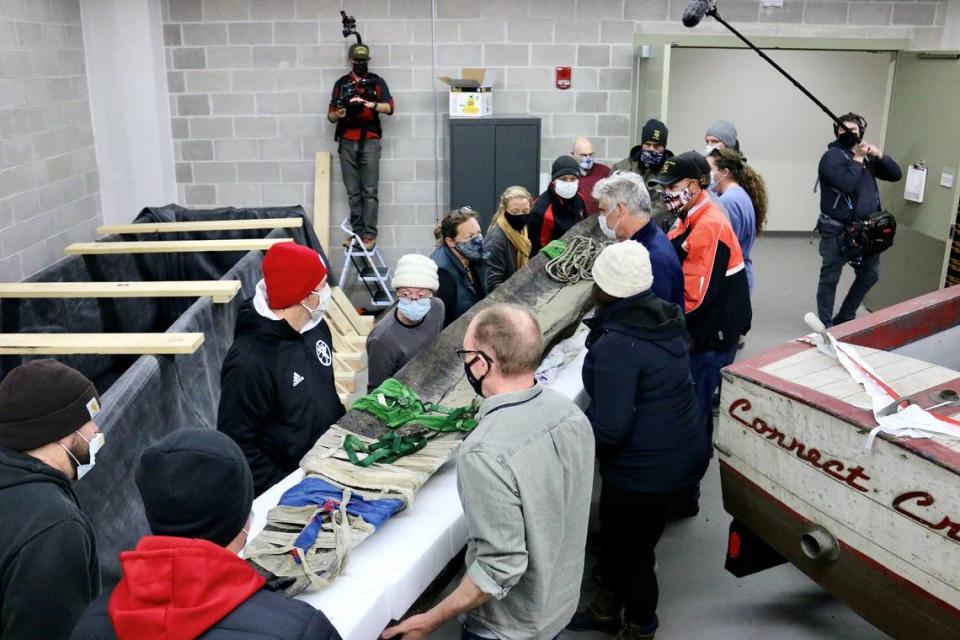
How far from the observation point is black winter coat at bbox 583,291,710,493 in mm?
2688

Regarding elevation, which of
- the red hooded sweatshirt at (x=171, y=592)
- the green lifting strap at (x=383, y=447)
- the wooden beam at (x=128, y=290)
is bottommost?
the green lifting strap at (x=383, y=447)

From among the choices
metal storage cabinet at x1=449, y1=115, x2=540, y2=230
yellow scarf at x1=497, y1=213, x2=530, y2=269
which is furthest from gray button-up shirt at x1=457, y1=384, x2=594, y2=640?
metal storage cabinet at x1=449, y1=115, x2=540, y2=230

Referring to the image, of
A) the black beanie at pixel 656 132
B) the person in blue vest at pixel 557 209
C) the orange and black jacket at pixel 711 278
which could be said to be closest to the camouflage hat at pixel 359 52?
the black beanie at pixel 656 132

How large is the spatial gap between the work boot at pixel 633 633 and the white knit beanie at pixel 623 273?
118 cm

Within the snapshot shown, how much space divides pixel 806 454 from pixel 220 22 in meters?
6.54

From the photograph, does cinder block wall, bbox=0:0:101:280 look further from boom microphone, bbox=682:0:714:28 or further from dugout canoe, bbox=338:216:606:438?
boom microphone, bbox=682:0:714:28

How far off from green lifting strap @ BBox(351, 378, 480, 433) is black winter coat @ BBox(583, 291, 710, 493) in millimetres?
458

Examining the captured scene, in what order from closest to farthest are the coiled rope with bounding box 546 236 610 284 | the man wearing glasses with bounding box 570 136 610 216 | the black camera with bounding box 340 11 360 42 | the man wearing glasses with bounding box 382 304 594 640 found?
the man wearing glasses with bounding box 382 304 594 640 < the coiled rope with bounding box 546 236 610 284 < the man wearing glasses with bounding box 570 136 610 216 < the black camera with bounding box 340 11 360 42

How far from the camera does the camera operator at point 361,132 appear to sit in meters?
7.21

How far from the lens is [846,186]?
19.6ft

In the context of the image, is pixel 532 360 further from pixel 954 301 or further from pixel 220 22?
pixel 220 22

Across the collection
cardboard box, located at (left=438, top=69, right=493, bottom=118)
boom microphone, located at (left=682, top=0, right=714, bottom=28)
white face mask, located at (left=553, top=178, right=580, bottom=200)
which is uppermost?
boom microphone, located at (left=682, top=0, right=714, bottom=28)

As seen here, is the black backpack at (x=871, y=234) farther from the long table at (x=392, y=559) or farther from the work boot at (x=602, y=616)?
the long table at (x=392, y=559)

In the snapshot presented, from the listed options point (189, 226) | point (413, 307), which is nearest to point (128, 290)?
point (189, 226)
